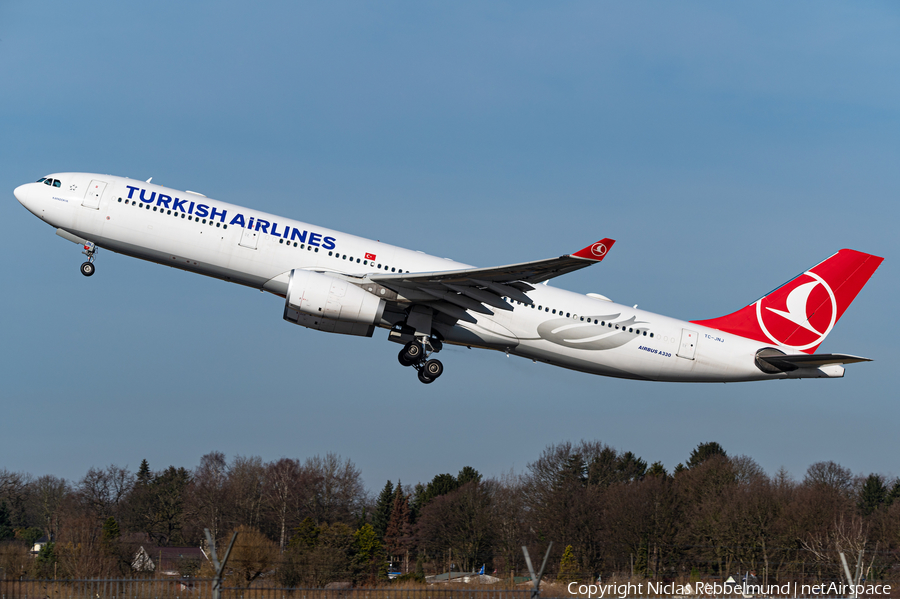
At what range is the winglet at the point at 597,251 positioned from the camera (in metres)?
26.4

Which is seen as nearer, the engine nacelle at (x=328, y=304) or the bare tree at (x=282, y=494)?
the engine nacelle at (x=328, y=304)

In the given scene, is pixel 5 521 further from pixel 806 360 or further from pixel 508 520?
pixel 806 360

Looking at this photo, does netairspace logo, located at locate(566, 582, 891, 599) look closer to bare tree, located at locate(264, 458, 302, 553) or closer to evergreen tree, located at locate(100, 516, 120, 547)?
evergreen tree, located at locate(100, 516, 120, 547)

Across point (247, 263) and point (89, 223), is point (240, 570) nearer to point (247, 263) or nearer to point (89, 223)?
point (247, 263)

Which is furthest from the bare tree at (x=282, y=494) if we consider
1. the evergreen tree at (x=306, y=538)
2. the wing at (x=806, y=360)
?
the wing at (x=806, y=360)

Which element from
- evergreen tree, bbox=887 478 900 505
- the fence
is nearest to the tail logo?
the fence

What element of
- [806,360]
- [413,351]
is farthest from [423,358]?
[806,360]

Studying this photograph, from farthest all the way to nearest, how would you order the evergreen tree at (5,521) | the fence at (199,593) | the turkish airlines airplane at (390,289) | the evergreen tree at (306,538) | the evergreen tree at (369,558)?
the evergreen tree at (5,521) < the evergreen tree at (306,538) < the evergreen tree at (369,558) < the turkish airlines airplane at (390,289) < the fence at (199,593)

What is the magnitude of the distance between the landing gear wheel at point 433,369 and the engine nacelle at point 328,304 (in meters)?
3.26

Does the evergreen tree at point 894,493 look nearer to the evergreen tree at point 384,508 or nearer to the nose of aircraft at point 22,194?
the evergreen tree at point 384,508

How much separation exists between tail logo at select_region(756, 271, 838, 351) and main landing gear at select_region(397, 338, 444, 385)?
47.0 feet

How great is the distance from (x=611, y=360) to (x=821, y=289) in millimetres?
11001

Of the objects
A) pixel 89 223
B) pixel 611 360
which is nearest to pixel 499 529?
pixel 611 360

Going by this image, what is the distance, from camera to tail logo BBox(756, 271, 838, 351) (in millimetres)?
36812
